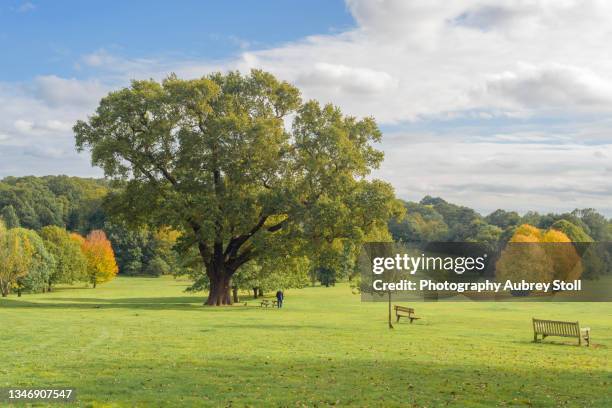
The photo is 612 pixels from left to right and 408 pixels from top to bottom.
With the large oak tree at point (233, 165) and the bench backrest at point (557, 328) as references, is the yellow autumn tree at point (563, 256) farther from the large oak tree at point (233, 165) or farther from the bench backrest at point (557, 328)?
the bench backrest at point (557, 328)

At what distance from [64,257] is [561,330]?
7742 cm

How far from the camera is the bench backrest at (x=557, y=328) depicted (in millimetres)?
25531

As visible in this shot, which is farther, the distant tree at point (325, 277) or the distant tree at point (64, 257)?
the distant tree at point (325, 277)

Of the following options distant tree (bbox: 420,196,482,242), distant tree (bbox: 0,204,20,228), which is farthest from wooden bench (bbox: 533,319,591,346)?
distant tree (bbox: 0,204,20,228)

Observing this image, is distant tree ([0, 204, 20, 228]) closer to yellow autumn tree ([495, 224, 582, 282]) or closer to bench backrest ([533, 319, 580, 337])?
yellow autumn tree ([495, 224, 582, 282])

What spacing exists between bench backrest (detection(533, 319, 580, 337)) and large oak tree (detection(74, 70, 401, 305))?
20.8 m

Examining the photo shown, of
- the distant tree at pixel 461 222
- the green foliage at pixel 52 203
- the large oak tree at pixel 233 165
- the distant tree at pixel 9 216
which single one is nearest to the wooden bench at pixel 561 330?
the large oak tree at pixel 233 165

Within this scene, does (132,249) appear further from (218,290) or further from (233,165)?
(233,165)

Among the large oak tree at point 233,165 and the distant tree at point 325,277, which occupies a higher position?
the large oak tree at point 233,165

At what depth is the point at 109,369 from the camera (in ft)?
53.7

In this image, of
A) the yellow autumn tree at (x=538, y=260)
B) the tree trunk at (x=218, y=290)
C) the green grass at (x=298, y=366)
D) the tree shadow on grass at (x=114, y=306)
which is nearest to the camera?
the green grass at (x=298, y=366)

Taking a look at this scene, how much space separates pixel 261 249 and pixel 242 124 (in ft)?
30.5

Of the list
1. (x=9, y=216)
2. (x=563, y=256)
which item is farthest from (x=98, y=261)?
(x=563, y=256)

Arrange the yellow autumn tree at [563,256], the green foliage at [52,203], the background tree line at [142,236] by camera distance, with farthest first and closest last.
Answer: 1. the green foliage at [52,203]
2. the yellow autumn tree at [563,256]
3. the background tree line at [142,236]
